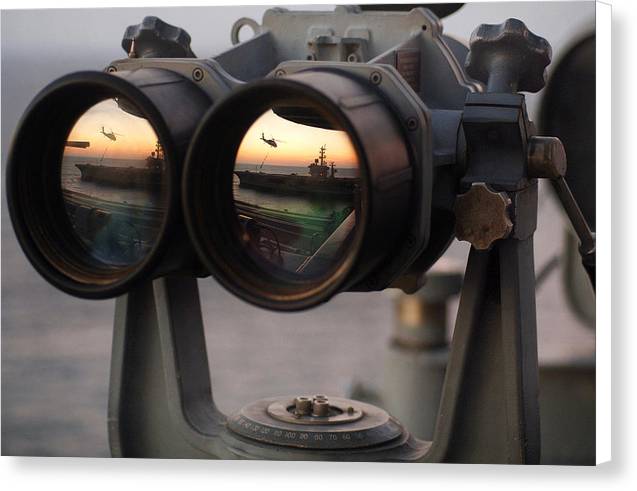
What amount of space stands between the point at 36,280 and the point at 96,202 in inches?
263

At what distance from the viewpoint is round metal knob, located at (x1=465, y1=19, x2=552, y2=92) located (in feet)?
6.05

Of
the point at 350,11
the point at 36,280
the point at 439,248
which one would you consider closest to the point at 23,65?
the point at 350,11

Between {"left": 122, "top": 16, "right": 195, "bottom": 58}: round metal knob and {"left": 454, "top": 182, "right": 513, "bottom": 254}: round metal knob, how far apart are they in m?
0.51

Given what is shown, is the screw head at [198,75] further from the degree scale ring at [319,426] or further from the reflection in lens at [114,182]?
the degree scale ring at [319,426]

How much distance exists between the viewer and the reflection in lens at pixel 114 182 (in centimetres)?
180

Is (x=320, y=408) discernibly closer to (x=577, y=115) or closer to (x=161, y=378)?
(x=161, y=378)

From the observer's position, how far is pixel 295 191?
70.7 inches

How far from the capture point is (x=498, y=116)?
1.80m

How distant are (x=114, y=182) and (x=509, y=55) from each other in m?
0.56

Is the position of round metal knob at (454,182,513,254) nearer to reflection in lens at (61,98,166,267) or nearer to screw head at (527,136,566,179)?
screw head at (527,136,566,179)

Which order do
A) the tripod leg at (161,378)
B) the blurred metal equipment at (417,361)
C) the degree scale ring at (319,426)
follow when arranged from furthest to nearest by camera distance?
1. the blurred metal equipment at (417,361)
2. the tripod leg at (161,378)
3. the degree scale ring at (319,426)

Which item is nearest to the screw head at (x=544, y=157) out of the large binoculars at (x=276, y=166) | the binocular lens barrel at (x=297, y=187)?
the large binoculars at (x=276, y=166)

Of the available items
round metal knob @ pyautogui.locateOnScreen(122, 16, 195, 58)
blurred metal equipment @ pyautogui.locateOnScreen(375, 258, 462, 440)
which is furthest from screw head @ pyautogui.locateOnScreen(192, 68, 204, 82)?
blurred metal equipment @ pyautogui.locateOnScreen(375, 258, 462, 440)

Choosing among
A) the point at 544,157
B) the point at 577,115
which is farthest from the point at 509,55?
the point at 577,115
